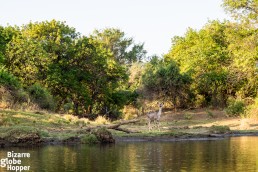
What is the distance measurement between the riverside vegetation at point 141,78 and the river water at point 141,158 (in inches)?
711

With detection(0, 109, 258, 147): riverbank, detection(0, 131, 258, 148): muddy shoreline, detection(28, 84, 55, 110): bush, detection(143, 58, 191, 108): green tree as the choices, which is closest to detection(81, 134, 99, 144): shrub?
detection(0, 109, 258, 147): riverbank

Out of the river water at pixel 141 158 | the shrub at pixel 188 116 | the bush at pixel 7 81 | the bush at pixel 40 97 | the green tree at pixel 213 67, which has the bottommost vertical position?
the river water at pixel 141 158

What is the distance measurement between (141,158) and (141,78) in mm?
39613

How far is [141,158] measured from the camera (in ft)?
72.5

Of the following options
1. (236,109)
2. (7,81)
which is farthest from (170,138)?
(236,109)

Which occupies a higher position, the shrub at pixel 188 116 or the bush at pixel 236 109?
the bush at pixel 236 109

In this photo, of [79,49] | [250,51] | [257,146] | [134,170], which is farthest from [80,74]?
[134,170]

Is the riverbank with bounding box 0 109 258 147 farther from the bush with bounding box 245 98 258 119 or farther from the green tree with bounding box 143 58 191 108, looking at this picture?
the green tree with bounding box 143 58 191 108

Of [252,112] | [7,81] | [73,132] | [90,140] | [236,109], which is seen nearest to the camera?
[90,140]

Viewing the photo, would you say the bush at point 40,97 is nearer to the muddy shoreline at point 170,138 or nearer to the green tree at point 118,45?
the muddy shoreline at point 170,138

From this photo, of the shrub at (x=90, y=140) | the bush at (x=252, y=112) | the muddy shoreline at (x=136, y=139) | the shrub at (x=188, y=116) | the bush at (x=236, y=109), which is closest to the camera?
the muddy shoreline at (x=136, y=139)

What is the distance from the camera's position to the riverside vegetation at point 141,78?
4947cm

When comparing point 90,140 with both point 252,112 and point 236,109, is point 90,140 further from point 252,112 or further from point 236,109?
point 236,109

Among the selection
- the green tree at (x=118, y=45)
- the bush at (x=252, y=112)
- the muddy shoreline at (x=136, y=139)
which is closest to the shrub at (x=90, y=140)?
the muddy shoreline at (x=136, y=139)
